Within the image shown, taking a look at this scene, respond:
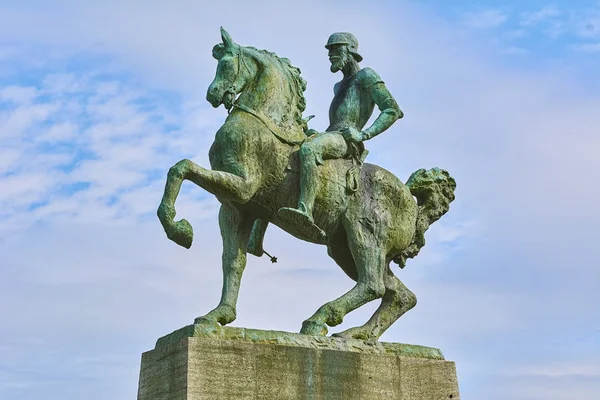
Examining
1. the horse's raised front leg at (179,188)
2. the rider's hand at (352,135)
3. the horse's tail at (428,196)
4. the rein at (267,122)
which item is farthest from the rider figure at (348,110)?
the horse's tail at (428,196)

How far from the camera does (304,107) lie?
39.5 feet

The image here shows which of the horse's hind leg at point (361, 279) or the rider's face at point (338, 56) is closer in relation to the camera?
the horse's hind leg at point (361, 279)

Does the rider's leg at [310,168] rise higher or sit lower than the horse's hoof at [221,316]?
higher

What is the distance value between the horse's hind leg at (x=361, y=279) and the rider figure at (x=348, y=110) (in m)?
0.47

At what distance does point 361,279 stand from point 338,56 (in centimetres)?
242

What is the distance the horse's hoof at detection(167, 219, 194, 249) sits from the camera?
1095 cm

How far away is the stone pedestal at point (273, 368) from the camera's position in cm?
1044

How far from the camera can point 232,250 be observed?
458 inches

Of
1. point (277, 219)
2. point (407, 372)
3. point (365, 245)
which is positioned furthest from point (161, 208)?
point (407, 372)

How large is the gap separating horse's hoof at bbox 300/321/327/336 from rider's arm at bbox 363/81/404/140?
2017mm

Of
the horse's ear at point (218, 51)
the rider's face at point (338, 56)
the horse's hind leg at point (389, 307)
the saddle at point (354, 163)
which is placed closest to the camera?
the horse's ear at point (218, 51)

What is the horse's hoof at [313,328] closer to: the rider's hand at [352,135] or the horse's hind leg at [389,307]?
the horse's hind leg at [389,307]

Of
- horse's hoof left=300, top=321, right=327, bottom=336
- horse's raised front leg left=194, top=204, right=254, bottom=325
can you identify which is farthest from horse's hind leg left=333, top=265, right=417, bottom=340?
horse's raised front leg left=194, top=204, right=254, bottom=325

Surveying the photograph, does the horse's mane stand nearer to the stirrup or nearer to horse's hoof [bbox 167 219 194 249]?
the stirrup
